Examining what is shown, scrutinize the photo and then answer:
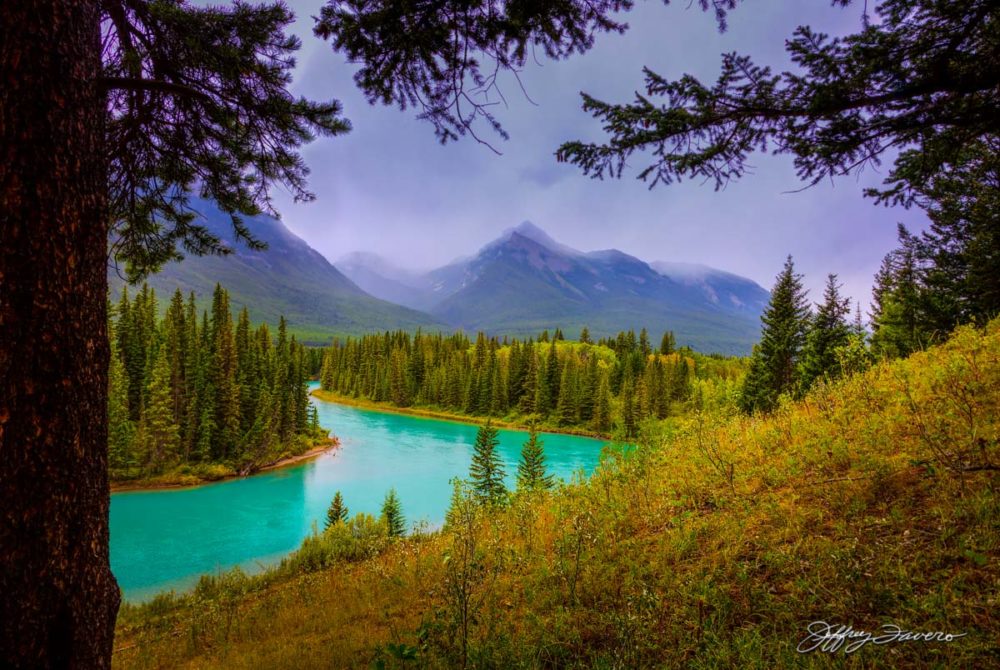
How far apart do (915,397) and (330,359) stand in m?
107

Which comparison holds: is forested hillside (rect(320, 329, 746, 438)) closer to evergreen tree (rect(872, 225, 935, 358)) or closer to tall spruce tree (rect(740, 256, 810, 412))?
tall spruce tree (rect(740, 256, 810, 412))

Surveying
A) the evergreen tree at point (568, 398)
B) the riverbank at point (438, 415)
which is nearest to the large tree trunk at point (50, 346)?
the riverbank at point (438, 415)

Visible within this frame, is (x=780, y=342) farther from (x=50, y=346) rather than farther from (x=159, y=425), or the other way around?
(x=159, y=425)

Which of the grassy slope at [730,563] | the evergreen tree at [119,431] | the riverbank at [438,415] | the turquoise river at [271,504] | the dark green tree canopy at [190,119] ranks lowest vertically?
the riverbank at [438,415]

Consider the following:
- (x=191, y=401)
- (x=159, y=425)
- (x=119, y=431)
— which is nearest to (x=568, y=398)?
(x=191, y=401)

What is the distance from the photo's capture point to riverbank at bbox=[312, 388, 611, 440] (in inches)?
2493

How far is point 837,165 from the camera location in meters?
3.59

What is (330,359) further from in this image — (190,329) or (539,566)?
(539,566)

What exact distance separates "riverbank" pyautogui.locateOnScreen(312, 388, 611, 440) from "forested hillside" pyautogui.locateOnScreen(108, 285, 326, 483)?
2561 centimetres

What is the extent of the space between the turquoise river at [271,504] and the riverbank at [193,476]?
3.41 ft

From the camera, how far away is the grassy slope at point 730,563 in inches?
106

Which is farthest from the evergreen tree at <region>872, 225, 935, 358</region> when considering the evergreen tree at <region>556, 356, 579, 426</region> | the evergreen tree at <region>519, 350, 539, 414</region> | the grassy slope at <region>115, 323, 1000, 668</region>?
the evergreen tree at <region>519, 350, 539, 414</region>

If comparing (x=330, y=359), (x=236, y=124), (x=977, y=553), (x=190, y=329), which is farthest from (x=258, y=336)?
(x=977, y=553)

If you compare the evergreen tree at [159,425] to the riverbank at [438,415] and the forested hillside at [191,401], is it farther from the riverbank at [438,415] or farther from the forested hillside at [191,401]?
the riverbank at [438,415]
